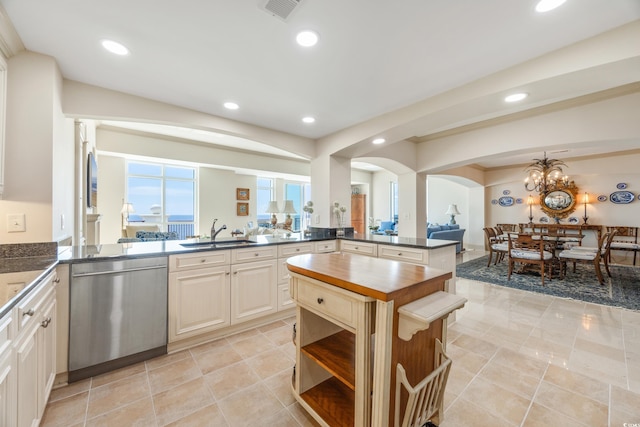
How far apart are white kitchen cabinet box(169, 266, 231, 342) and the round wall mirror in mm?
8492

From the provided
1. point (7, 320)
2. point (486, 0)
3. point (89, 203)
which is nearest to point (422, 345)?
point (7, 320)

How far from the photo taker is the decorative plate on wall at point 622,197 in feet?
20.6

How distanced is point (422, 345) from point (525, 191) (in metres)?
8.69

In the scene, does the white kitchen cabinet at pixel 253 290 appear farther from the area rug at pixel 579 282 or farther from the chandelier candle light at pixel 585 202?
the chandelier candle light at pixel 585 202

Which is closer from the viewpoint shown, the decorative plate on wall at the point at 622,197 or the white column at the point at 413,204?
the white column at the point at 413,204

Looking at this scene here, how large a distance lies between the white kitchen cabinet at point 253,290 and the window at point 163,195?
4.87 m

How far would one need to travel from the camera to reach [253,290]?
9.21 ft

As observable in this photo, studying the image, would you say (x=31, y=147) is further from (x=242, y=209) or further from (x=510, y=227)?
(x=510, y=227)

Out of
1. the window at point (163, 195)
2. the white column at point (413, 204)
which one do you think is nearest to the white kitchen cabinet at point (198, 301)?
the white column at point (413, 204)

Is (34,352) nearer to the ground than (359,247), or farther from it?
nearer to the ground

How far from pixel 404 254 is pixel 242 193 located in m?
6.36

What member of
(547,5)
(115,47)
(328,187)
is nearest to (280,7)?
(115,47)

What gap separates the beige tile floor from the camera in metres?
1.60

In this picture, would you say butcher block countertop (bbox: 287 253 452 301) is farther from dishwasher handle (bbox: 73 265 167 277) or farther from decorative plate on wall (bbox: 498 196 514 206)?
decorative plate on wall (bbox: 498 196 514 206)
